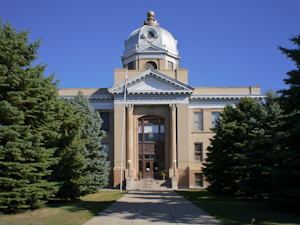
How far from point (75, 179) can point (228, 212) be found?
28.8 ft

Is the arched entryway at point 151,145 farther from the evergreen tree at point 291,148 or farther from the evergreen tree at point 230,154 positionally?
the evergreen tree at point 291,148

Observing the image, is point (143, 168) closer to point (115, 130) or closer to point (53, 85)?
point (115, 130)

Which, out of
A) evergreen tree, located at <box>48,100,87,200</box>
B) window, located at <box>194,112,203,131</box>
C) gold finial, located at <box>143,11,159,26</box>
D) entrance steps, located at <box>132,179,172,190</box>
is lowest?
entrance steps, located at <box>132,179,172,190</box>

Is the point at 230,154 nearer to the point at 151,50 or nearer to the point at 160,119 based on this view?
the point at 160,119

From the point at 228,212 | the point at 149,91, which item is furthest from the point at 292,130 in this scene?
the point at 149,91

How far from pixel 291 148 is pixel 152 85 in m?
26.1

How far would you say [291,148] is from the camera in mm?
13586

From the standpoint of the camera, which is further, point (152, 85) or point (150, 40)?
point (150, 40)

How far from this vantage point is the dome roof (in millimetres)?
45938

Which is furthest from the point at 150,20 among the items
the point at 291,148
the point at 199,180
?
the point at 291,148

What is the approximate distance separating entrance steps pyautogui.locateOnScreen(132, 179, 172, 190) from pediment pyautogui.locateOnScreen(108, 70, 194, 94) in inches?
414

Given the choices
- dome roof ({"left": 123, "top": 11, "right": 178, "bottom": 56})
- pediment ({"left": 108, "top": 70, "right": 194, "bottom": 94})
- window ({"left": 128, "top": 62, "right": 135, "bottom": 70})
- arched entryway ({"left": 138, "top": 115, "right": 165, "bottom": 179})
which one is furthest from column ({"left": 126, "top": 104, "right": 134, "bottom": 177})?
dome roof ({"left": 123, "top": 11, "right": 178, "bottom": 56})

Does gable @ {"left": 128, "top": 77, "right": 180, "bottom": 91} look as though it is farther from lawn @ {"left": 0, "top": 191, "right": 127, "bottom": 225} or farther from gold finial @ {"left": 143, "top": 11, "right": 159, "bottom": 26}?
lawn @ {"left": 0, "top": 191, "right": 127, "bottom": 225}

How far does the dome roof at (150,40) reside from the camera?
45.9m
